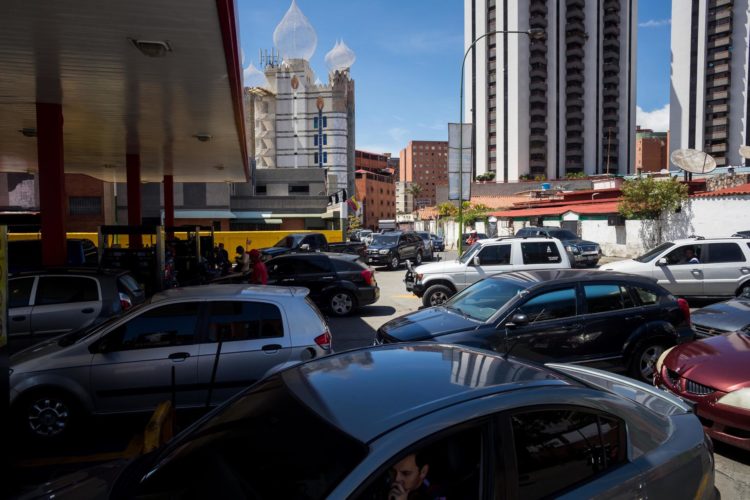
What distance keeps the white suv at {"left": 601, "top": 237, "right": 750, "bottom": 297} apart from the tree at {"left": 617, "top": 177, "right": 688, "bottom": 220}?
40.5 feet

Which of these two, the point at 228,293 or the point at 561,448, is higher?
the point at 228,293

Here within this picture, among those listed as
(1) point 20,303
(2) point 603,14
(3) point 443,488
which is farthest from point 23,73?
(2) point 603,14

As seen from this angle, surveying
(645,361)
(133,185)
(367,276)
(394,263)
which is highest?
(133,185)

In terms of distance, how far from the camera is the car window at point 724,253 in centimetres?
1200

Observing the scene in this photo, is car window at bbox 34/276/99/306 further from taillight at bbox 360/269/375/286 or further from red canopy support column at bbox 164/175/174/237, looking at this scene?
red canopy support column at bbox 164/175/174/237

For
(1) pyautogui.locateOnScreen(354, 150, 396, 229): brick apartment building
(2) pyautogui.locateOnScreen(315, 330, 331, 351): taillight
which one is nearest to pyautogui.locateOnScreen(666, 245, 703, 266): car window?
(2) pyautogui.locateOnScreen(315, 330, 331, 351): taillight

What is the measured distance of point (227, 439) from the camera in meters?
2.41

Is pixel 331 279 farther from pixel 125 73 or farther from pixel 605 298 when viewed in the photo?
pixel 605 298

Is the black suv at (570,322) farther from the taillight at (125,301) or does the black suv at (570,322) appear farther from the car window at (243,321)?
the taillight at (125,301)

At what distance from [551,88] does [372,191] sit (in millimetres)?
48272

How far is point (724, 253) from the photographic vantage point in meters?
12.1

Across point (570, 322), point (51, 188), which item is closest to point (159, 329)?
point (570, 322)

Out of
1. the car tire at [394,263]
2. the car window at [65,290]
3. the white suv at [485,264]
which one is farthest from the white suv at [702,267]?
the car tire at [394,263]

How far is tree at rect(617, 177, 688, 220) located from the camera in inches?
915
